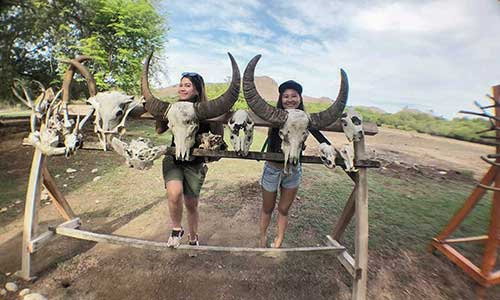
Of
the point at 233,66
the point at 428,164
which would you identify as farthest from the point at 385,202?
the point at 428,164

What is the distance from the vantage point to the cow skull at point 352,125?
2666mm

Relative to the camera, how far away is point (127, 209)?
500cm

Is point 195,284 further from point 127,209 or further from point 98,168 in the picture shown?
point 98,168

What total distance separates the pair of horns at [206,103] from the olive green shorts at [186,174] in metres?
0.52

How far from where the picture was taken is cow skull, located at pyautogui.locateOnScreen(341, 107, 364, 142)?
2666 millimetres

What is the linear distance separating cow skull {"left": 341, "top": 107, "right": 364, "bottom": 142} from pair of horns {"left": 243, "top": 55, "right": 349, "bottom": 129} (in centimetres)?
11

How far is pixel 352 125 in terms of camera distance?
2668mm

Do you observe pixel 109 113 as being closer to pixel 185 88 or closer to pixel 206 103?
pixel 185 88

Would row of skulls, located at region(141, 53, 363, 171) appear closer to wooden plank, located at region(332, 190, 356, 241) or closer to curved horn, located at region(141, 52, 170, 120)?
curved horn, located at region(141, 52, 170, 120)

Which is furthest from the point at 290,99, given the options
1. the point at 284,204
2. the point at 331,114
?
the point at 284,204

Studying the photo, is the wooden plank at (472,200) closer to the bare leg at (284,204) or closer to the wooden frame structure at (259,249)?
the wooden frame structure at (259,249)

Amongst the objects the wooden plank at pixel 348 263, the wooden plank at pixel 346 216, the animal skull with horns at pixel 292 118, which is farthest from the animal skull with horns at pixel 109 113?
the wooden plank at pixel 348 263

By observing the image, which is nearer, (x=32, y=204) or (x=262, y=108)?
(x=262, y=108)

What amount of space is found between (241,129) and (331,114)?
0.91 meters
